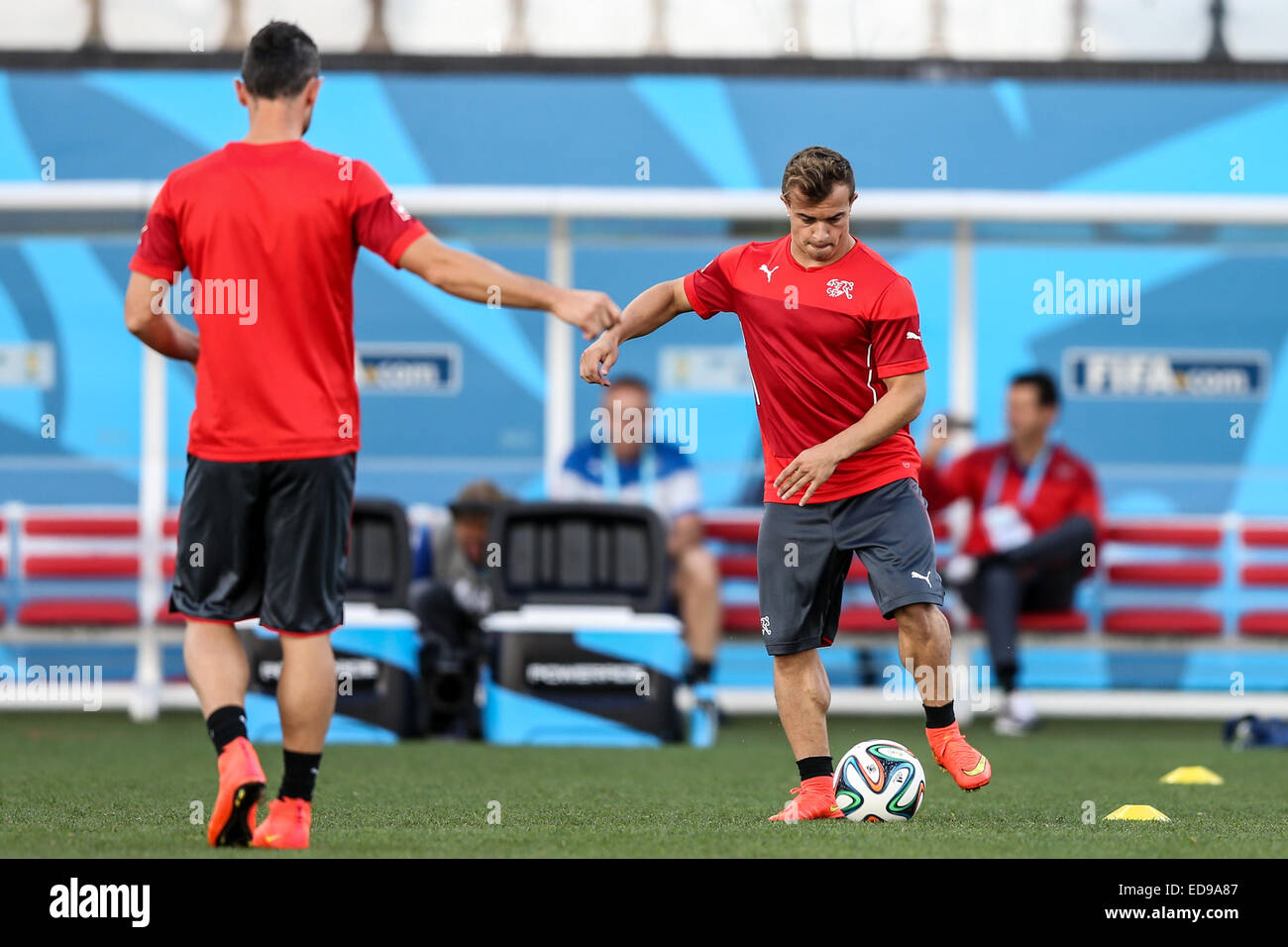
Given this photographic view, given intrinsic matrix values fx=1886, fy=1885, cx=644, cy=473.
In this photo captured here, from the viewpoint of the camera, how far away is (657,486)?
8.83 meters

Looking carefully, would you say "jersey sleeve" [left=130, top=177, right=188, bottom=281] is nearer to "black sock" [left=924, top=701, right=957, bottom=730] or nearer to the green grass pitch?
the green grass pitch

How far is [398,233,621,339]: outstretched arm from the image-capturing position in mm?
3881

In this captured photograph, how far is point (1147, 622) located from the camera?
937 centimetres

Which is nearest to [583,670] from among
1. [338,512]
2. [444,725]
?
[444,725]

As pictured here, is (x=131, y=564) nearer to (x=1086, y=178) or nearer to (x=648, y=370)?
(x=648, y=370)

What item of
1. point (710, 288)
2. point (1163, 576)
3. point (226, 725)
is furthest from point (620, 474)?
point (226, 725)

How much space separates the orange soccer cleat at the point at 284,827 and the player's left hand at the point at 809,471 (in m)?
1.42

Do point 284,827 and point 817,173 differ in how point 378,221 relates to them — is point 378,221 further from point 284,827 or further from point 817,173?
point 284,827

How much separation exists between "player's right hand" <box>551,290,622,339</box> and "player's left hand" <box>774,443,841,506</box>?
3.04ft

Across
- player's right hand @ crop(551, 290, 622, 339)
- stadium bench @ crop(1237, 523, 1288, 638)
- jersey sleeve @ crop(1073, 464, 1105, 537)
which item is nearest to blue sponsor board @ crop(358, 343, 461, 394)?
jersey sleeve @ crop(1073, 464, 1105, 537)

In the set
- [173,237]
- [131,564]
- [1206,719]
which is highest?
[173,237]

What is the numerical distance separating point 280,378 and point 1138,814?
258 centimetres

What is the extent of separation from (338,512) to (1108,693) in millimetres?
6303

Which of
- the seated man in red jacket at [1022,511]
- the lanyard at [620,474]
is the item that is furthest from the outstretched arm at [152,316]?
the seated man in red jacket at [1022,511]
